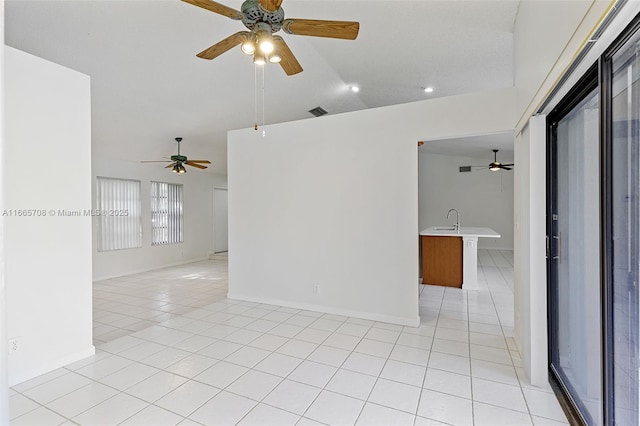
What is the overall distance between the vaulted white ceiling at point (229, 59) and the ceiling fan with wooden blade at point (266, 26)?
930 mm

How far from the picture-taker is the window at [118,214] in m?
6.37

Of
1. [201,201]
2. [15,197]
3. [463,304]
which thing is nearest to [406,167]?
[463,304]

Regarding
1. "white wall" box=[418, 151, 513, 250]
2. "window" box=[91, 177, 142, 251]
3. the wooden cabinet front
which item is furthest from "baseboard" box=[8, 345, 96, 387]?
"white wall" box=[418, 151, 513, 250]

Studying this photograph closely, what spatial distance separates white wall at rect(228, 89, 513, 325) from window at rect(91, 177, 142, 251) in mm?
3462

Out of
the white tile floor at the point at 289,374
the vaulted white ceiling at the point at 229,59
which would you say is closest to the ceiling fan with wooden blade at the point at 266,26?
the vaulted white ceiling at the point at 229,59

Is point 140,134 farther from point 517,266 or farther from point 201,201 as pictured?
point 517,266

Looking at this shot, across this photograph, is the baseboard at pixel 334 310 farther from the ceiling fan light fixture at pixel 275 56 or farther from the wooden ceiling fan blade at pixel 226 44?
the wooden ceiling fan blade at pixel 226 44

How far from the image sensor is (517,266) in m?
3.09

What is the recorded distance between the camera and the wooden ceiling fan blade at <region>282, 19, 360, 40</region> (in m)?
2.10

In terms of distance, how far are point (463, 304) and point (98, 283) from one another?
6582 mm

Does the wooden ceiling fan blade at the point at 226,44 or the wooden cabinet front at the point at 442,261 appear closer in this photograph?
the wooden ceiling fan blade at the point at 226,44

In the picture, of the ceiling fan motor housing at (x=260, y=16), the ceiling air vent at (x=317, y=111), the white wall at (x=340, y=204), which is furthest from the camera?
the ceiling air vent at (x=317, y=111)

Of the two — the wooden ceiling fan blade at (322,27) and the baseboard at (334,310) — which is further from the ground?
the wooden ceiling fan blade at (322,27)

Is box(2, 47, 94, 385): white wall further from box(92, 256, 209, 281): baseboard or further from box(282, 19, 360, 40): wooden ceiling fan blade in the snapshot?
box(92, 256, 209, 281): baseboard
